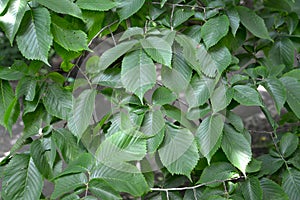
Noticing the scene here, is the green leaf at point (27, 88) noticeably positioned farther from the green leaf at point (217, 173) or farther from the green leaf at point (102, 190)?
the green leaf at point (217, 173)

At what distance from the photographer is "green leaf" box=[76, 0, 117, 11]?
1105 mm

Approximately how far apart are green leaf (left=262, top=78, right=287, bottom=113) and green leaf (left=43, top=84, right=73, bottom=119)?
66 centimetres

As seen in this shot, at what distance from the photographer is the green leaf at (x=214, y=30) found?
3.94ft

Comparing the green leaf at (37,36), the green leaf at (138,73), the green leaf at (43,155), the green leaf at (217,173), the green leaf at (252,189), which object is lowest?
the green leaf at (252,189)

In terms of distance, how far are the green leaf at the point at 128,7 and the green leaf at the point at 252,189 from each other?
677 millimetres

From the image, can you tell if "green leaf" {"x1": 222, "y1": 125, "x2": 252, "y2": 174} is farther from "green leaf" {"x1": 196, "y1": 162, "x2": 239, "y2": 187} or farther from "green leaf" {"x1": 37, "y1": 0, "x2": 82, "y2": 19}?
"green leaf" {"x1": 37, "y1": 0, "x2": 82, "y2": 19}

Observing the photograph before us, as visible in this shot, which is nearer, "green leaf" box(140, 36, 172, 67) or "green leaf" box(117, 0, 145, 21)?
"green leaf" box(140, 36, 172, 67)

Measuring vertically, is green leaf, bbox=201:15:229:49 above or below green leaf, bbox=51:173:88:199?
above

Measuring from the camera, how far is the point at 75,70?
146cm

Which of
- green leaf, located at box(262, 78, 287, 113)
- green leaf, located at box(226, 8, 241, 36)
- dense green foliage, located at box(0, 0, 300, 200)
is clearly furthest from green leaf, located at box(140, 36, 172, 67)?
green leaf, located at box(262, 78, 287, 113)

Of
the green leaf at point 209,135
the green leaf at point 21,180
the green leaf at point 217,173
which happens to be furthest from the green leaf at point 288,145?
the green leaf at point 21,180

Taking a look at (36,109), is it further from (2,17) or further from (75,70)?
(2,17)

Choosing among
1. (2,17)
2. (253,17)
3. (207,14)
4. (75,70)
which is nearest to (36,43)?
(2,17)

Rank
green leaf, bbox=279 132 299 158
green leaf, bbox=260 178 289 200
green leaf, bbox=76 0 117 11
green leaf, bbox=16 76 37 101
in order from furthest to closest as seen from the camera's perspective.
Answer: green leaf, bbox=279 132 299 158
green leaf, bbox=260 178 289 200
green leaf, bbox=16 76 37 101
green leaf, bbox=76 0 117 11
